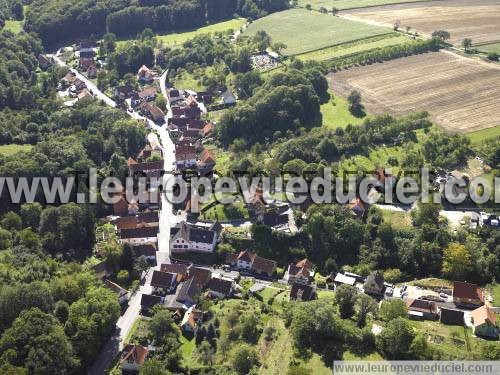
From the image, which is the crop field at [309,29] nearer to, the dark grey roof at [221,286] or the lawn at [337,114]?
the lawn at [337,114]

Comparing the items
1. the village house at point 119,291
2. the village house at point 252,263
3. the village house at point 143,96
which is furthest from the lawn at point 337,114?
the village house at point 119,291

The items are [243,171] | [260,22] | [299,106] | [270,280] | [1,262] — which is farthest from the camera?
→ [260,22]

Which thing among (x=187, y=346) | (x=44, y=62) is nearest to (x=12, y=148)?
(x=44, y=62)

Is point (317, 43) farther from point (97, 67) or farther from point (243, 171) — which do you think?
point (243, 171)

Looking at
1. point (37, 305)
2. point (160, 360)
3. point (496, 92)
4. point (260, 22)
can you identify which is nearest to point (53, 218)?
point (37, 305)

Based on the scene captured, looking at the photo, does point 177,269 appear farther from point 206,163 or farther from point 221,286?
point 206,163
